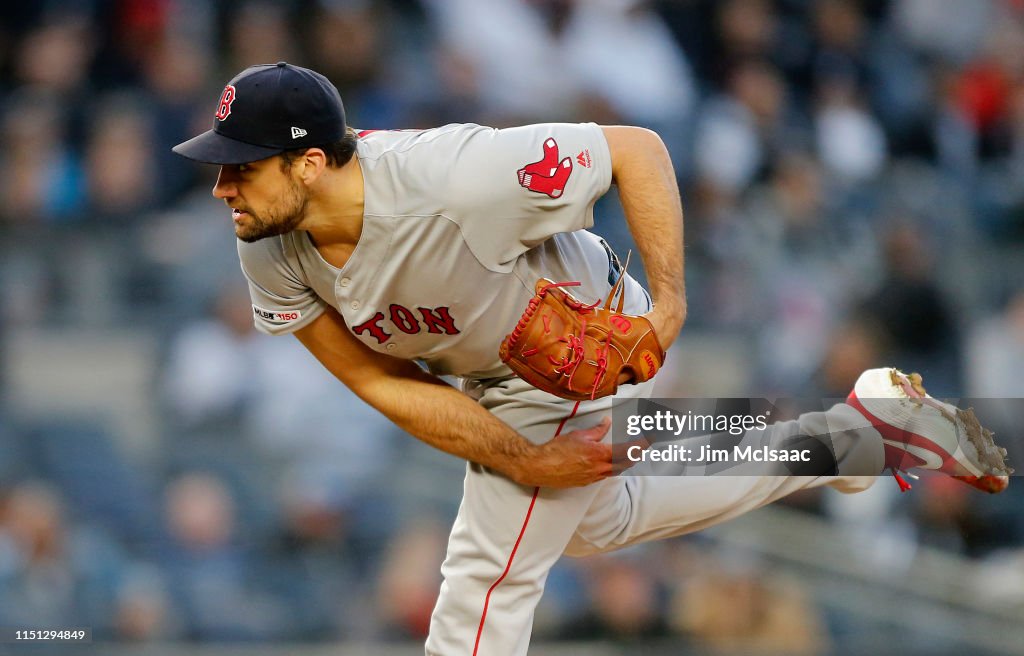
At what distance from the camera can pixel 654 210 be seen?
2.64m

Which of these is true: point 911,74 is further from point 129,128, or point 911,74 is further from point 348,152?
point 348,152

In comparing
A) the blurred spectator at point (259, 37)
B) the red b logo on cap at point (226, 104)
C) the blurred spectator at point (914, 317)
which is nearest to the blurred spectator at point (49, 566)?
the blurred spectator at point (259, 37)

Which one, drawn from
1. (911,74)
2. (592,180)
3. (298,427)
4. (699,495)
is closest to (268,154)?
(592,180)

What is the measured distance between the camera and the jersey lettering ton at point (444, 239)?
103 inches

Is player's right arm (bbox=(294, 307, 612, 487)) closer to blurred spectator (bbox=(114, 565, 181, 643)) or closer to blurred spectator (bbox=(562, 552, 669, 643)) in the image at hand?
blurred spectator (bbox=(562, 552, 669, 643))

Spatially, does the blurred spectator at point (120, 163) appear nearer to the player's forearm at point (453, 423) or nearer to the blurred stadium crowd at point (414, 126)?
the blurred stadium crowd at point (414, 126)

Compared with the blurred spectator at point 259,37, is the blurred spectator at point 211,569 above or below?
below

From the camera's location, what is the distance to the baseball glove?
2510 mm

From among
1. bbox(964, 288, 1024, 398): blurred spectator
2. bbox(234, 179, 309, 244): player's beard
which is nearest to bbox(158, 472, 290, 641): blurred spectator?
bbox(234, 179, 309, 244): player's beard

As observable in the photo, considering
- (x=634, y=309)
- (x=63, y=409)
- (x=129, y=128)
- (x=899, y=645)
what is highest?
(x=634, y=309)

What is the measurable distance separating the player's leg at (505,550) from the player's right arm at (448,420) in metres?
0.07

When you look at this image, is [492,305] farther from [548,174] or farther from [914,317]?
[914,317]

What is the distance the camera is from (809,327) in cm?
552

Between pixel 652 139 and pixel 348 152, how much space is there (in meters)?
0.62
